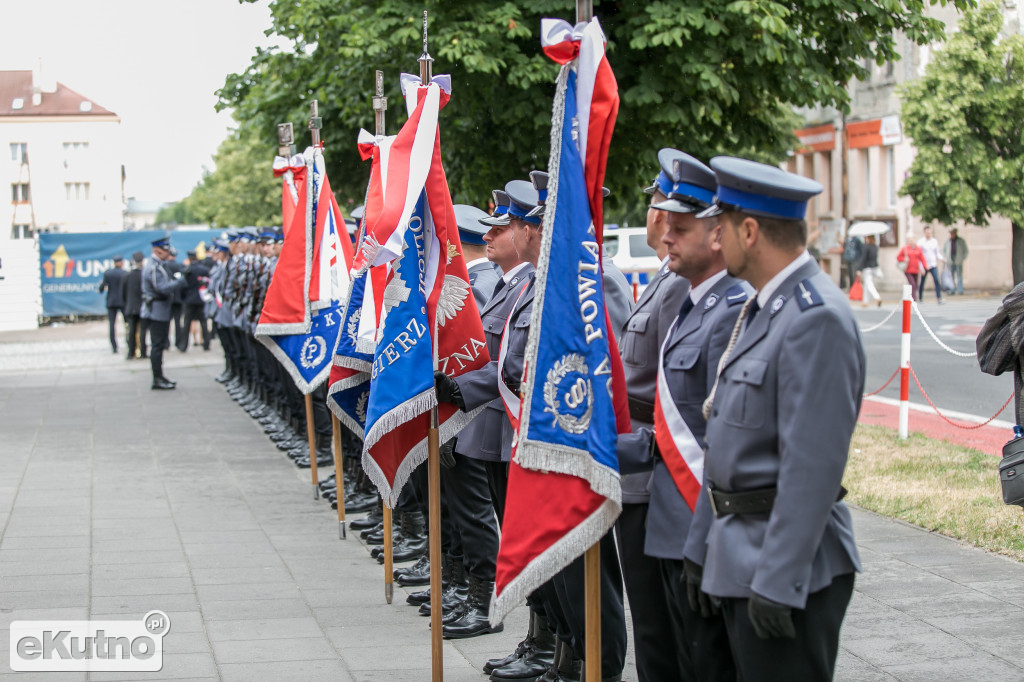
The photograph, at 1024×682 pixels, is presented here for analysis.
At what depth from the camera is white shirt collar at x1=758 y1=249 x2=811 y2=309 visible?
3299 millimetres

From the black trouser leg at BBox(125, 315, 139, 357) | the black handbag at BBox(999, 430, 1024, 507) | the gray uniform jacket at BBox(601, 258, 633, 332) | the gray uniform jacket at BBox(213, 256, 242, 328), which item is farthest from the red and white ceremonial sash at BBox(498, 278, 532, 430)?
Answer: the black trouser leg at BBox(125, 315, 139, 357)

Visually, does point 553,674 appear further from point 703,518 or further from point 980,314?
point 980,314

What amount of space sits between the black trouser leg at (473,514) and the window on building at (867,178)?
35.0 metres

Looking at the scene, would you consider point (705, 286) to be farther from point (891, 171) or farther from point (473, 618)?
point (891, 171)

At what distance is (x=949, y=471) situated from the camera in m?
9.08

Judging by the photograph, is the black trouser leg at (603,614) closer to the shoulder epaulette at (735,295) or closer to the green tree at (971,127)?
the shoulder epaulette at (735,295)

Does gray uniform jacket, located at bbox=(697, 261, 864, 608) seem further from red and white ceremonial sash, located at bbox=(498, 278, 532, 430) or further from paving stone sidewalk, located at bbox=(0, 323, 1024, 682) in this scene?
paving stone sidewalk, located at bbox=(0, 323, 1024, 682)

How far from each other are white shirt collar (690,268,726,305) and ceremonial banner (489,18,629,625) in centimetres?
32

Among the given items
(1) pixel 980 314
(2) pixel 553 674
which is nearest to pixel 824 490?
(2) pixel 553 674

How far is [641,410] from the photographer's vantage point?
438 cm

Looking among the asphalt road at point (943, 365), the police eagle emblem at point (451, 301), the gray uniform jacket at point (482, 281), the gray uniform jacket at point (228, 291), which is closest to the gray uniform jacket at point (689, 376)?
the police eagle emblem at point (451, 301)

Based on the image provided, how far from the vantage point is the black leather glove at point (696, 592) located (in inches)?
137

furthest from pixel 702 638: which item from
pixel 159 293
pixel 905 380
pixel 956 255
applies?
pixel 956 255

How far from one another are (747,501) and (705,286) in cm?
98
